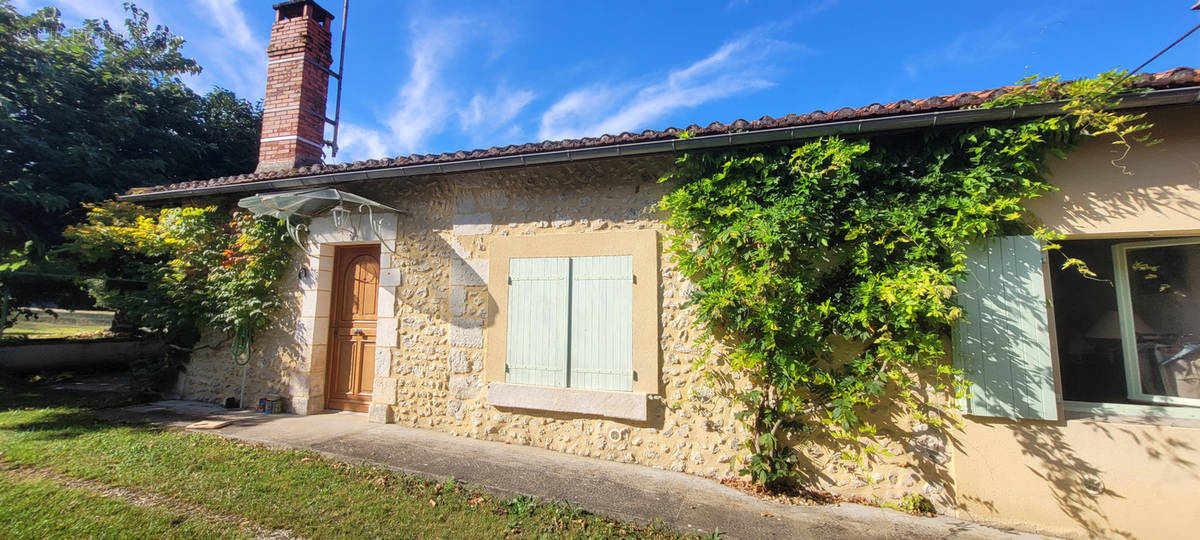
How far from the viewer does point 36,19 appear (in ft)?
24.4

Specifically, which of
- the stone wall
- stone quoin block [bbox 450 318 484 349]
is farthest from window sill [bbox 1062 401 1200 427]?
stone quoin block [bbox 450 318 484 349]

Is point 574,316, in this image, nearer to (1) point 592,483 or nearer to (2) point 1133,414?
(1) point 592,483

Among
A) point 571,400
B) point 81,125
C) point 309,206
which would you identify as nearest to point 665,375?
point 571,400

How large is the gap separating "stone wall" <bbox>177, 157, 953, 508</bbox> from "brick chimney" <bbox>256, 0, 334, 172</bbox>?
6.83 ft

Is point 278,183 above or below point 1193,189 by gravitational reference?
above

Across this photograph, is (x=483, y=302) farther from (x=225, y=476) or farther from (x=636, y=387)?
(x=225, y=476)

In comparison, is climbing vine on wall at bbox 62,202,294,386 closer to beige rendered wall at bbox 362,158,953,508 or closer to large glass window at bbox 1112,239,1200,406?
beige rendered wall at bbox 362,158,953,508

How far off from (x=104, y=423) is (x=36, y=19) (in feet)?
24.8

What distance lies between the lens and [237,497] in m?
3.12

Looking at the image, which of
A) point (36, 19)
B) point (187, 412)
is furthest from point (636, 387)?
point (36, 19)

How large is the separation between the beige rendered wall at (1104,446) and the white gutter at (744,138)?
0.41 metres

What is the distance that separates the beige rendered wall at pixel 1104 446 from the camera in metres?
2.83

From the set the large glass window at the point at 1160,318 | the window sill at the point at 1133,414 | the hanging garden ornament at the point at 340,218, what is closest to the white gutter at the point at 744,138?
the hanging garden ornament at the point at 340,218

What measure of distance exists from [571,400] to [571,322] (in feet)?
2.38
